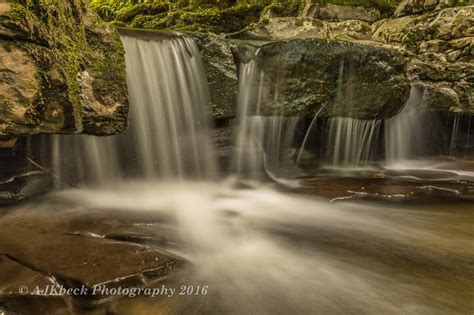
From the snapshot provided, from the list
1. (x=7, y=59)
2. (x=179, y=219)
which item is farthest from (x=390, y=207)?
(x=7, y=59)

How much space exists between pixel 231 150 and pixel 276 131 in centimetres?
106

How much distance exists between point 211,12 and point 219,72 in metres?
4.72

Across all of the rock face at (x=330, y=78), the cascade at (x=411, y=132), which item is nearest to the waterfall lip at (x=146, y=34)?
the rock face at (x=330, y=78)

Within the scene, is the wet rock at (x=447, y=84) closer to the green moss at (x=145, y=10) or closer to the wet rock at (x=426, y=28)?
the wet rock at (x=426, y=28)

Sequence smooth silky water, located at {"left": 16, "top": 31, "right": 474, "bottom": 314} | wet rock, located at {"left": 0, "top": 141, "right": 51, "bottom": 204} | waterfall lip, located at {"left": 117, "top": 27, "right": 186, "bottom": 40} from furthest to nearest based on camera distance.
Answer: waterfall lip, located at {"left": 117, "top": 27, "right": 186, "bottom": 40}, wet rock, located at {"left": 0, "top": 141, "right": 51, "bottom": 204}, smooth silky water, located at {"left": 16, "top": 31, "right": 474, "bottom": 314}

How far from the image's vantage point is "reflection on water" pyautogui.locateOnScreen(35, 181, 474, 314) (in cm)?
234

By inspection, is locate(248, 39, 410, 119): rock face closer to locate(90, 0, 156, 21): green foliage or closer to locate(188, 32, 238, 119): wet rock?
locate(188, 32, 238, 119): wet rock

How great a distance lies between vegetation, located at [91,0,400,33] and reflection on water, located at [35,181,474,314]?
6104 millimetres

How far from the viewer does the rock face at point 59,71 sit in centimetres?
315

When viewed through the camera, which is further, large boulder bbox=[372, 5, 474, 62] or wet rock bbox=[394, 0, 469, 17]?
wet rock bbox=[394, 0, 469, 17]

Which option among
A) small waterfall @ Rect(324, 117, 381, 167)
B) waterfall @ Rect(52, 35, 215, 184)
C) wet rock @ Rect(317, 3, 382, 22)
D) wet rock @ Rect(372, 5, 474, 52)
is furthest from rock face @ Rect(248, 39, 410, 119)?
wet rock @ Rect(317, 3, 382, 22)

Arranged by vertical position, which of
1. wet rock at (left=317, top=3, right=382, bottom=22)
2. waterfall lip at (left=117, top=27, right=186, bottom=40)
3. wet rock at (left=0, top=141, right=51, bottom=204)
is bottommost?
wet rock at (left=0, top=141, right=51, bottom=204)

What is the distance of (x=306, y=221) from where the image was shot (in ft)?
13.5

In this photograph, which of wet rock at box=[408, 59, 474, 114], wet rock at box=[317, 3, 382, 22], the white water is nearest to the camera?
wet rock at box=[408, 59, 474, 114]
